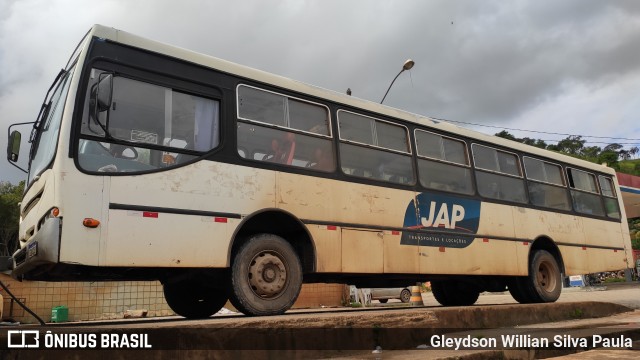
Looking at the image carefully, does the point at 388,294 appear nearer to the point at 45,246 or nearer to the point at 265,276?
the point at 265,276

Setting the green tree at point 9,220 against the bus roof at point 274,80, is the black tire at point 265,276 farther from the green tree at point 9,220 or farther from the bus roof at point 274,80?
the green tree at point 9,220

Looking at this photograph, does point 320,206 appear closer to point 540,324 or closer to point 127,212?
point 127,212

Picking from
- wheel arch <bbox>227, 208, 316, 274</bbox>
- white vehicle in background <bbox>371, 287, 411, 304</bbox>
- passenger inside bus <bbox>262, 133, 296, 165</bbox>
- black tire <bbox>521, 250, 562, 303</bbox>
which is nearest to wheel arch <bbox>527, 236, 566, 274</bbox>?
black tire <bbox>521, 250, 562, 303</bbox>

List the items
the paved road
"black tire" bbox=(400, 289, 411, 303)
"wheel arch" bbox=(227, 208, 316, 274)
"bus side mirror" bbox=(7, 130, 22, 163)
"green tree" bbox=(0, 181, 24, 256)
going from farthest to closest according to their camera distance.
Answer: "green tree" bbox=(0, 181, 24, 256) → "black tire" bbox=(400, 289, 411, 303) → the paved road → "bus side mirror" bbox=(7, 130, 22, 163) → "wheel arch" bbox=(227, 208, 316, 274)

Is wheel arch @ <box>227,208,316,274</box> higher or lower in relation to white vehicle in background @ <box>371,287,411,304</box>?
higher

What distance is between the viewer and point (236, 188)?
5.38m

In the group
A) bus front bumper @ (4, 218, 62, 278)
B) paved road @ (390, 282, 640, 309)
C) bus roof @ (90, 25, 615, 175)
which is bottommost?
paved road @ (390, 282, 640, 309)

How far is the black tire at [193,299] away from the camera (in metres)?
6.79

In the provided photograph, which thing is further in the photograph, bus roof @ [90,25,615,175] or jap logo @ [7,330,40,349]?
bus roof @ [90,25,615,175]

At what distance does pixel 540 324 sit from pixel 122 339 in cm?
599

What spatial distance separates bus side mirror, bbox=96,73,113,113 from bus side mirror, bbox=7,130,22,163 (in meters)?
2.02

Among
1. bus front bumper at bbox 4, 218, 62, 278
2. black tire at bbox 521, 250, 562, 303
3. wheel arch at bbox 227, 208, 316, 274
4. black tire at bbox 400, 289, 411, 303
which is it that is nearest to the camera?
bus front bumper at bbox 4, 218, 62, 278

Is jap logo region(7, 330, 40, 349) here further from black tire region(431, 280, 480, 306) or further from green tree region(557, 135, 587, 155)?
green tree region(557, 135, 587, 155)

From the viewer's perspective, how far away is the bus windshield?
483 centimetres
